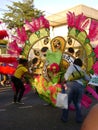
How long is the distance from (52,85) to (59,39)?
135 centimetres

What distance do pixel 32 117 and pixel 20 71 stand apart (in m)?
1.91

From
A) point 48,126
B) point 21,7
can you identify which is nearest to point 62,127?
point 48,126

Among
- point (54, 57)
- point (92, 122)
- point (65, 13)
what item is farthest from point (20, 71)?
point (65, 13)

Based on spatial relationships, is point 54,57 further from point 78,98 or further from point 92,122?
point 92,122

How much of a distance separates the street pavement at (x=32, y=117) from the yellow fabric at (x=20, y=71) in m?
0.90

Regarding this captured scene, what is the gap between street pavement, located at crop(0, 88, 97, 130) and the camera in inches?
238

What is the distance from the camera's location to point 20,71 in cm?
856

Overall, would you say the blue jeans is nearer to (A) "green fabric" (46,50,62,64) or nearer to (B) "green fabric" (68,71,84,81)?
(B) "green fabric" (68,71,84,81)

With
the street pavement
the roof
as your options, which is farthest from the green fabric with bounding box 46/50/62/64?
the roof

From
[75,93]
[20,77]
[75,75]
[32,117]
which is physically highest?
[75,75]

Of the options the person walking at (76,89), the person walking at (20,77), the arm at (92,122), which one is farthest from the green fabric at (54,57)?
the arm at (92,122)

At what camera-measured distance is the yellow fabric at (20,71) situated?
836 centimetres

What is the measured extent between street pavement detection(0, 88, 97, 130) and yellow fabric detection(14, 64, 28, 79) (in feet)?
2.94

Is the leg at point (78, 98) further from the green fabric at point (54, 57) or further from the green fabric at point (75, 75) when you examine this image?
the green fabric at point (54, 57)
